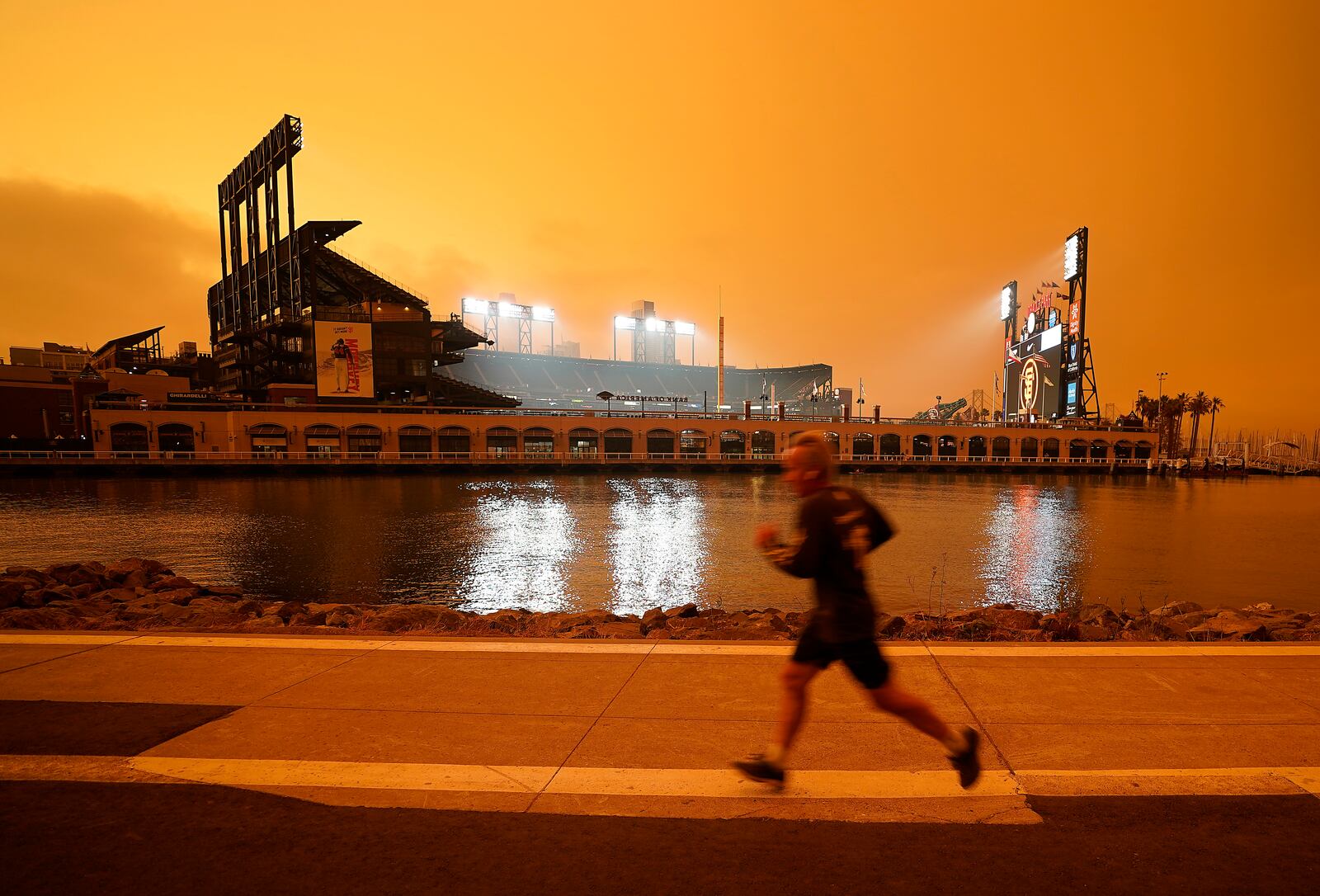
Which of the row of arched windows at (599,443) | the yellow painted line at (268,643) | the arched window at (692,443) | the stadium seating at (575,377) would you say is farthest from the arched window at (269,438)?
the stadium seating at (575,377)

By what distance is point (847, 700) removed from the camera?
197 inches

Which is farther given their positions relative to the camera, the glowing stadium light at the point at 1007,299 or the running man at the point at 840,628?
the glowing stadium light at the point at 1007,299

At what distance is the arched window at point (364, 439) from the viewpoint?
2562 inches

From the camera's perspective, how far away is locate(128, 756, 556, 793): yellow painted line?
3.66 m

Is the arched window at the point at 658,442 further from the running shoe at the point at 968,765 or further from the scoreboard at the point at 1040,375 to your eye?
the running shoe at the point at 968,765

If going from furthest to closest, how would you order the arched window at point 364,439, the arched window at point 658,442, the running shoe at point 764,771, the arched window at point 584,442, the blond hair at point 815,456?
1. the arched window at point 658,442
2. the arched window at point 584,442
3. the arched window at point 364,439
4. the blond hair at point 815,456
5. the running shoe at point 764,771

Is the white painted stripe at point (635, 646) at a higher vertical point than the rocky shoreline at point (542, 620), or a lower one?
higher

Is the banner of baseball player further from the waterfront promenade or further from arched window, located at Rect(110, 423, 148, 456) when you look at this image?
the waterfront promenade

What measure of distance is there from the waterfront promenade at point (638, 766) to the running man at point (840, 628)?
282 mm

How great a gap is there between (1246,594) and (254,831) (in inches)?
858

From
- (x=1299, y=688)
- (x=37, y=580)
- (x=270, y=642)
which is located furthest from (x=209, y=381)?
(x=1299, y=688)

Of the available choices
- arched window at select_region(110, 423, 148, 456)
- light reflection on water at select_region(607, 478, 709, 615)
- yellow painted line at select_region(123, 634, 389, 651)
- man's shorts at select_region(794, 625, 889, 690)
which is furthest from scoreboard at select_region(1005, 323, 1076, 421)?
arched window at select_region(110, 423, 148, 456)

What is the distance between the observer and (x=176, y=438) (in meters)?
60.7

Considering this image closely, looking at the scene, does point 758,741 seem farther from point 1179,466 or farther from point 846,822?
point 1179,466
